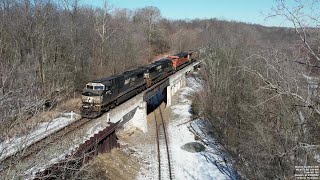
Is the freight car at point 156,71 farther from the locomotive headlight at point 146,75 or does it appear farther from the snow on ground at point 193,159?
the snow on ground at point 193,159

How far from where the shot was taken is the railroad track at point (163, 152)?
77.9 ft

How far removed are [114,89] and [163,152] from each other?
7.24 meters

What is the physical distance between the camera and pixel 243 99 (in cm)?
3134

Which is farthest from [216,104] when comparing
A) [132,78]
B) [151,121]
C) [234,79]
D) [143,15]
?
[143,15]

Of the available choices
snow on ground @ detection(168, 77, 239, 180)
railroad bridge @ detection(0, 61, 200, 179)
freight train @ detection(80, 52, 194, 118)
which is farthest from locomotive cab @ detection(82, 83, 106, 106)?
snow on ground @ detection(168, 77, 239, 180)

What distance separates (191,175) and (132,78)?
42.2 ft

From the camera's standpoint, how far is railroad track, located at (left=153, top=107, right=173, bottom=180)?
77.9 feet

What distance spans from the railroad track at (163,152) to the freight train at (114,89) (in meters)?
4.83

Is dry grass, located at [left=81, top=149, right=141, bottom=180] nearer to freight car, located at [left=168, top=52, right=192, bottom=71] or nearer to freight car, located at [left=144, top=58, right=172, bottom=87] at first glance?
freight car, located at [left=144, top=58, right=172, bottom=87]

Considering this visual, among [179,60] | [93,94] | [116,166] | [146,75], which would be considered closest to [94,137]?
[116,166]

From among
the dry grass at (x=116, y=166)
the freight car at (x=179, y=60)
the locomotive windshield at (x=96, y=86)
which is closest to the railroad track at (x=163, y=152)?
the dry grass at (x=116, y=166)

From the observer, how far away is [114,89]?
28609 mm

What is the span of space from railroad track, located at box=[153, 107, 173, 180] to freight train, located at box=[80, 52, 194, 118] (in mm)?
4835

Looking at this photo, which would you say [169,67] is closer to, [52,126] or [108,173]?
[52,126]
